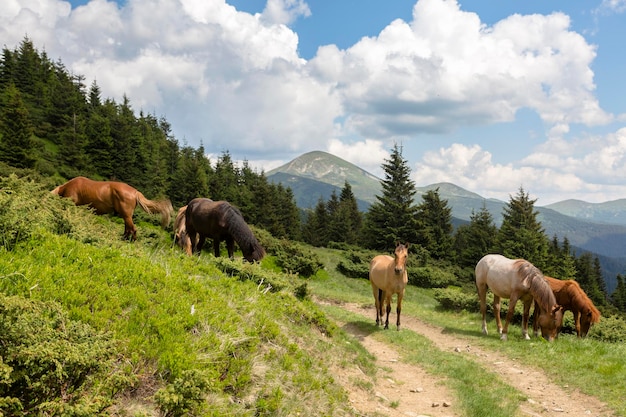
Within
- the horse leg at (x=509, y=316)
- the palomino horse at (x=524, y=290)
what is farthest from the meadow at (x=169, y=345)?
the horse leg at (x=509, y=316)

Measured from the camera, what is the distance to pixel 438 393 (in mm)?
7797

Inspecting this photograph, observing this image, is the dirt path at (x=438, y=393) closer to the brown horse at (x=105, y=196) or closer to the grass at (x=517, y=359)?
the grass at (x=517, y=359)

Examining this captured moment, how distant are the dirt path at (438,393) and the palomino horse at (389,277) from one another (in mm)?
2067

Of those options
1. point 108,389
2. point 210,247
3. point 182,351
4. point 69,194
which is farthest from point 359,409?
point 210,247

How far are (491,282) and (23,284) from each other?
549 inches

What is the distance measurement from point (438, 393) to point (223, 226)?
27.4 ft

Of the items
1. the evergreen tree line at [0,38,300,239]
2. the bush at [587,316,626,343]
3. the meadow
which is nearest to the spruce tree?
the evergreen tree line at [0,38,300,239]

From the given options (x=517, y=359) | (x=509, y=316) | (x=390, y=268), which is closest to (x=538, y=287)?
(x=509, y=316)

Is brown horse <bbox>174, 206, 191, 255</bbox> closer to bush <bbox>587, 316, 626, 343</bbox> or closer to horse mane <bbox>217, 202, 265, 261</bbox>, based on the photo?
horse mane <bbox>217, 202, 265, 261</bbox>

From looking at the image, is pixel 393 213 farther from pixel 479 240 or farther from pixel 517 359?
pixel 517 359

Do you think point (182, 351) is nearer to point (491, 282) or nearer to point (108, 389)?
point (108, 389)

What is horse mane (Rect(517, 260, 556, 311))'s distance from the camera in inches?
465

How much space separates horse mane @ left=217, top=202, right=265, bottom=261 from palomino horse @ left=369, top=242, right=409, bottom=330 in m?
4.37

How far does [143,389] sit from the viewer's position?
3.88 metres
